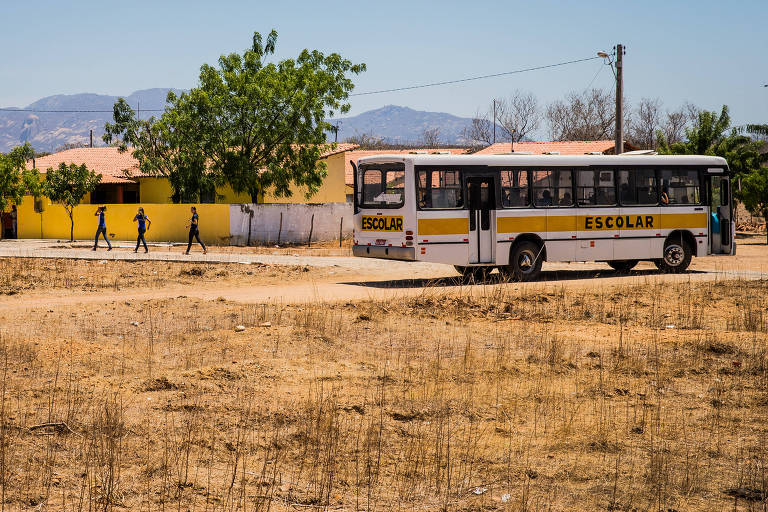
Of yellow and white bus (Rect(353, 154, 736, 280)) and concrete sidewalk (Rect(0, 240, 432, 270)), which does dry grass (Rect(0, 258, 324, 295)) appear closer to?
concrete sidewalk (Rect(0, 240, 432, 270))

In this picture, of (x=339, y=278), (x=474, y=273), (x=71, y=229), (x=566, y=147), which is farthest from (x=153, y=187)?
(x=474, y=273)

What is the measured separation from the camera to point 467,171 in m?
21.1

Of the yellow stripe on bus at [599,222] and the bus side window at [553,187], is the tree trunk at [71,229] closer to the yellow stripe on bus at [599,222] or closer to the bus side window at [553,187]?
the yellow stripe on bus at [599,222]

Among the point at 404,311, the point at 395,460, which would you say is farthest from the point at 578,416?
the point at 404,311

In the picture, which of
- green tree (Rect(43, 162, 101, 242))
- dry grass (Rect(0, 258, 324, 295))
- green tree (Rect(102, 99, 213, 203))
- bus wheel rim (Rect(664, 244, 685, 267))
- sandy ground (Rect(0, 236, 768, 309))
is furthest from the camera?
green tree (Rect(102, 99, 213, 203))

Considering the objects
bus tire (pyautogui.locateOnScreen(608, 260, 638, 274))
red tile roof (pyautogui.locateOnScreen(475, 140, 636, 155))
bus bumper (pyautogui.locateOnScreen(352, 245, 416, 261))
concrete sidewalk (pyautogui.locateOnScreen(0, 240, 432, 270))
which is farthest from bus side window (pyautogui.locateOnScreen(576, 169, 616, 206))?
red tile roof (pyautogui.locateOnScreen(475, 140, 636, 155))

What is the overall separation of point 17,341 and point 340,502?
23.4 ft

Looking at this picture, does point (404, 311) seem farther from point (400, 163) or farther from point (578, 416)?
point (578, 416)

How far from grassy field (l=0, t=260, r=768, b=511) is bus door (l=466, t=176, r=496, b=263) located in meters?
6.00

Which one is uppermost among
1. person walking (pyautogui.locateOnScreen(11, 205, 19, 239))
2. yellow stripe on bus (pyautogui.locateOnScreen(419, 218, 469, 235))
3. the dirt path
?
person walking (pyautogui.locateOnScreen(11, 205, 19, 239))

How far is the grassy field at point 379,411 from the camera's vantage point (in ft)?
21.9

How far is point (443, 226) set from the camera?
67.9ft

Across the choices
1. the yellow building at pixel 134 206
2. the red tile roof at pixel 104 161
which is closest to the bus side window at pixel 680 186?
the yellow building at pixel 134 206

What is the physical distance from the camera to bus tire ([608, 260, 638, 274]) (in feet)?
82.0
